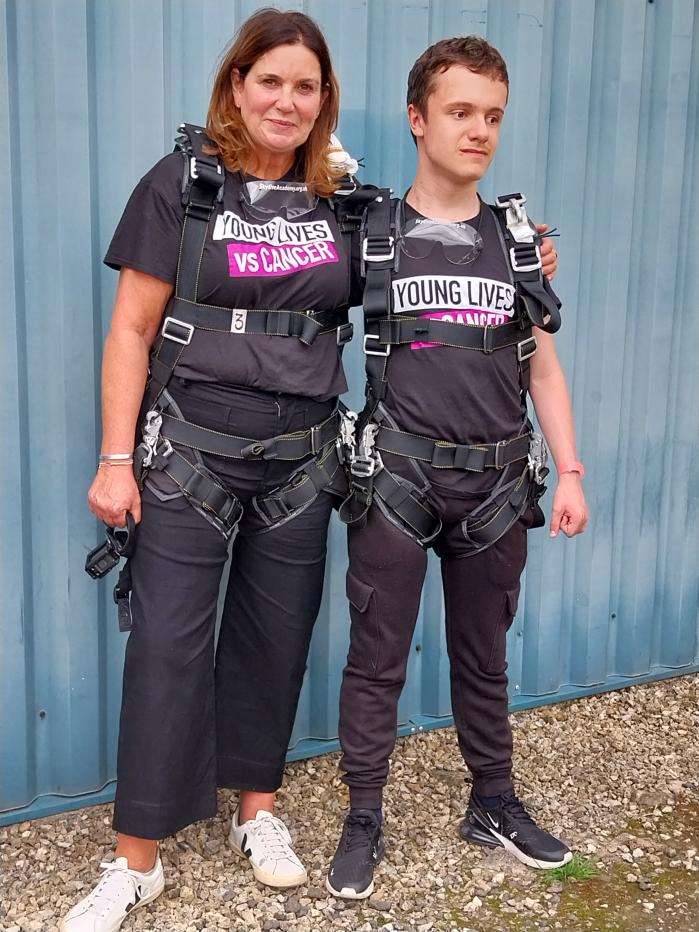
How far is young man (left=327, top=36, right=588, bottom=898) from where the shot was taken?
314 cm

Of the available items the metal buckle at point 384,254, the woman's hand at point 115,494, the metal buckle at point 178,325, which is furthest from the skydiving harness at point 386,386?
the woman's hand at point 115,494

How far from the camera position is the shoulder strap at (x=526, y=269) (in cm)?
318

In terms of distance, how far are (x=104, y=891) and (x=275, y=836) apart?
1.86 ft

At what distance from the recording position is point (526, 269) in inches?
126

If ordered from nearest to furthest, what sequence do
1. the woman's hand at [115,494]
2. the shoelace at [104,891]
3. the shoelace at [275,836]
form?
the woman's hand at [115,494], the shoelace at [104,891], the shoelace at [275,836]

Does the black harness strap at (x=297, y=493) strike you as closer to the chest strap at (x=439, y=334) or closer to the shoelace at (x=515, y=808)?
the chest strap at (x=439, y=334)

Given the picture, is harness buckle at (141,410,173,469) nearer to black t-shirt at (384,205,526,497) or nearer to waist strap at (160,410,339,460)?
waist strap at (160,410,339,460)

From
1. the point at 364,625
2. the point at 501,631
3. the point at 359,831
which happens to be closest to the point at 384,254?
→ the point at 364,625

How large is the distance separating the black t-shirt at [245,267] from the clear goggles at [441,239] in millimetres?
183

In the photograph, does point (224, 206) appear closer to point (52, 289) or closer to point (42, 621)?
point (52, 289)

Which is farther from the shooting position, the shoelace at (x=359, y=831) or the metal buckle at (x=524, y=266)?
the shoelace at (x=359, y=831)

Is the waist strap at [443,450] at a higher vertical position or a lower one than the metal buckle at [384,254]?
lower

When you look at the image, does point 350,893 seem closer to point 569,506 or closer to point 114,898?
point 114,898

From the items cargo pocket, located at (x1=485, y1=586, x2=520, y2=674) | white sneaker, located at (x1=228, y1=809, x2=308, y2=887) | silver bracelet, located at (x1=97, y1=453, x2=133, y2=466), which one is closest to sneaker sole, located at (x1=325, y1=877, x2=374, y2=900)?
white sneaker, located at (x1=228, y1=809, x2=308, y2=887)
